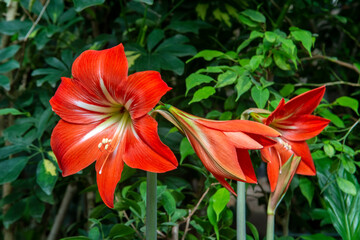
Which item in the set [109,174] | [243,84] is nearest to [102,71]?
[109,174]

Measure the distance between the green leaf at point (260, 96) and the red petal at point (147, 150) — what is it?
335 millimetres

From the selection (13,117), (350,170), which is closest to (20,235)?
(13,117)

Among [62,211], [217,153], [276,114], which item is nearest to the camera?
[217,153]

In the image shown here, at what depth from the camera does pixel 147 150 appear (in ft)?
1.66

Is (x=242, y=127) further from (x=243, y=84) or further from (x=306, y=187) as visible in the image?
(x=306, y=187)

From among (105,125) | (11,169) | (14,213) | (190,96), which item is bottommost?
(14,213)

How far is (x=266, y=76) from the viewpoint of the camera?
967mm

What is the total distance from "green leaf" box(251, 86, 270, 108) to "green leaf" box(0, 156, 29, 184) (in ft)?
1.94

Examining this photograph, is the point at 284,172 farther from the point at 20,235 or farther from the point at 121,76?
the point at 20,235

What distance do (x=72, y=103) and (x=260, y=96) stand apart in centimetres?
39

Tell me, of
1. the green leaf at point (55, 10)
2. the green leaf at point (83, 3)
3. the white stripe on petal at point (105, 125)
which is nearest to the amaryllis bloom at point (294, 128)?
the white stripe on petal at point (105, 125)

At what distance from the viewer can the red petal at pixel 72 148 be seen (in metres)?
0.54

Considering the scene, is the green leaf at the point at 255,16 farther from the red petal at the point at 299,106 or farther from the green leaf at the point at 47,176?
the green leaf at the point at 47,176

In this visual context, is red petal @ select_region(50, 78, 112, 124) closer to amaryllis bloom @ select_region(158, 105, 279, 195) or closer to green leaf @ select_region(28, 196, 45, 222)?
amaryllis bloom @ select_region(158, 105, 279, 195)
